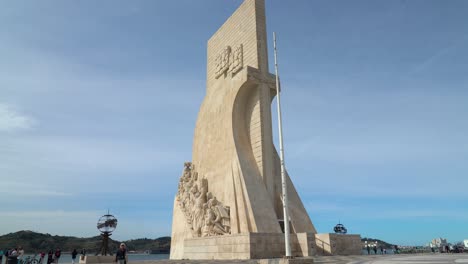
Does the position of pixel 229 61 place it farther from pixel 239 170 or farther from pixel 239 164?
pixel 239 170

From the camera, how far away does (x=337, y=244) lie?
12.9 m

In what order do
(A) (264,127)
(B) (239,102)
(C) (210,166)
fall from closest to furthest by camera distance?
1. (A) (264,127)
2. (B) (239,102)
3. (C) (210,166)

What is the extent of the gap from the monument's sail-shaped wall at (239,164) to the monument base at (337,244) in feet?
2.57

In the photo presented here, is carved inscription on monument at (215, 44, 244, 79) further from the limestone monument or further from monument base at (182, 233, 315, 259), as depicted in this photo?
monument base at (182, 233, 315, 259)

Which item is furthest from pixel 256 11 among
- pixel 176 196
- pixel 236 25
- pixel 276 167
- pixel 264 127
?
pixel 176 196

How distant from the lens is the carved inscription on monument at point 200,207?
14.3m

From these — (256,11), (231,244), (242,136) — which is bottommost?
(231,244)

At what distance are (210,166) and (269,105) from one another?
4393 mm

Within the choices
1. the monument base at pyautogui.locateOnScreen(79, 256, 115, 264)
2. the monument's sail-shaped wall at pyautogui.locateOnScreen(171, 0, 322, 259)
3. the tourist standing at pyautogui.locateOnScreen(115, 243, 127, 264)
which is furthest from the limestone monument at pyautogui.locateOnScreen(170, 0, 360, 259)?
the tourist standing at pyautogui.locateOnScreen(115, 243, 127, 264)

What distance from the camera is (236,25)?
696 inches

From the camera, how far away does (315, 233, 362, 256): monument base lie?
41.5 ft

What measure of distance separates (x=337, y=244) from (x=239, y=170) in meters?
4.67

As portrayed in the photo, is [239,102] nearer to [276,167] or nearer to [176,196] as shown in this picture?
[276,167]

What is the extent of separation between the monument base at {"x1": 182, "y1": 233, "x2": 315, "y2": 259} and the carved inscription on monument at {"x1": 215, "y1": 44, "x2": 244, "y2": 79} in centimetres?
807
